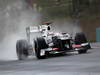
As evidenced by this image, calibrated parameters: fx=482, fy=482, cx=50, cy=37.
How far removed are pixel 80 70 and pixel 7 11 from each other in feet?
89.2

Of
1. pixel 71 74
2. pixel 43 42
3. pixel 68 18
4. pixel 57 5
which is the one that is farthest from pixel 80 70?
pixel 57 5

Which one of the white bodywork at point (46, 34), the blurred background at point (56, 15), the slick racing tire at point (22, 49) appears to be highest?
the blurred background at point (56, 15)

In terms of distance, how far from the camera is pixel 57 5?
51094 millimetres

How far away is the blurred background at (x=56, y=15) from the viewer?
42.0m

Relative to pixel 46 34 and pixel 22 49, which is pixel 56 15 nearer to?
pixel 22 49

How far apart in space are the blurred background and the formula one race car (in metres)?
10.9

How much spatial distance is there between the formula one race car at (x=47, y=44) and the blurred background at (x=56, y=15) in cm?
1087

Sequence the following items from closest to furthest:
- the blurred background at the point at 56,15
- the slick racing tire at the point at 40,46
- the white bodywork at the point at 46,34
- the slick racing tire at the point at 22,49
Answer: the slick racing tire at the point at 40,46 → the white bodywork at the point at 46,34 → the slick racing tire at the point at 22,49 → the blurred background at the point at 56,15

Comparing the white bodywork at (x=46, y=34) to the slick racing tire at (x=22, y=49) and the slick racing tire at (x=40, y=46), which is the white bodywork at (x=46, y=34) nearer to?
the slick racing tire at (x=40, y=46)

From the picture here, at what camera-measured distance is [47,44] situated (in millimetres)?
26016

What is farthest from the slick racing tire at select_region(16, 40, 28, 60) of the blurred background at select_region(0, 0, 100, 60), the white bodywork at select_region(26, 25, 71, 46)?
the blurred background at select_region(0, 0, 100, 60)

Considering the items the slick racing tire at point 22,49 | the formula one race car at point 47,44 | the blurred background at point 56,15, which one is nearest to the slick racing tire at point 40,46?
the formula one race car at point 47,44

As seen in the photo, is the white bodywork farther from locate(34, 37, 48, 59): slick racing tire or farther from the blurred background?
the blurred background

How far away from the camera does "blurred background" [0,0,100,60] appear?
4203 centimetres
